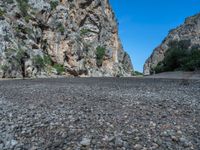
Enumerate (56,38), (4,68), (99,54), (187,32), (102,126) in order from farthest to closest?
(187,32) < (99,54) < (56,38) < (4,68) < (102,126)

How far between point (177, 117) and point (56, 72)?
5829cm

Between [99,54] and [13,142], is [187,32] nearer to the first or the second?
[99,54]

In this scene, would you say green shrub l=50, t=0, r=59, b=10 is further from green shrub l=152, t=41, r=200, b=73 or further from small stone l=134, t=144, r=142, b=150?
small stone l=134, t=144, r=142, b=150

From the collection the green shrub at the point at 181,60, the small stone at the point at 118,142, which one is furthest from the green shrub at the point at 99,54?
the small stone at the point at 118,142

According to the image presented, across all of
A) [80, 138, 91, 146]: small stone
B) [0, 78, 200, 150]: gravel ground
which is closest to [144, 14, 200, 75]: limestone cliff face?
[0, 78, 200, 150]: gravel ground

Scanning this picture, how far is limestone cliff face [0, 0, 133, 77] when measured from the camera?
52438 millimetres

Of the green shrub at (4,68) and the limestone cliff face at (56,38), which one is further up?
the limestone cliff face at (56,38)

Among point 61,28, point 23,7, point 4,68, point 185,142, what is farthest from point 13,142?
point 61,28

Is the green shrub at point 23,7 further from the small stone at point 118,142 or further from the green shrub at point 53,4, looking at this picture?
the small stone at point 118,142

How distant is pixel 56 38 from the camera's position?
7600 cm

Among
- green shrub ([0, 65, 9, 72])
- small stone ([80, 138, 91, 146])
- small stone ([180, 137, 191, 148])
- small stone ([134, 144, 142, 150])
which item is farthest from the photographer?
green shrub ([0, 65, 9, 72])

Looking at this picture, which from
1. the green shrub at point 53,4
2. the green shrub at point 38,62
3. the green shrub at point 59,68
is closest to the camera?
the green shrub at point 38,62

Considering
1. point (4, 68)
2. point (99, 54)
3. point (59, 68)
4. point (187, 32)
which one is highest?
point (187, 32)

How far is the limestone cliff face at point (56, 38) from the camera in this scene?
5244 centimetres
